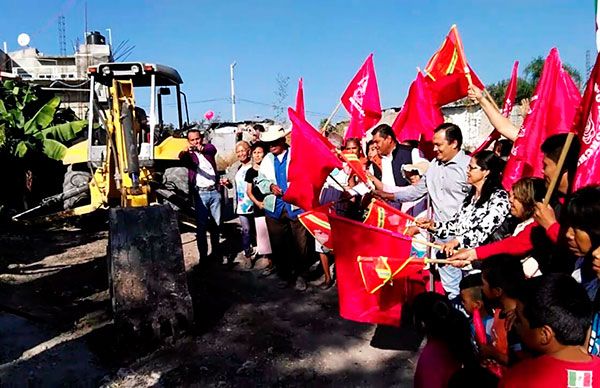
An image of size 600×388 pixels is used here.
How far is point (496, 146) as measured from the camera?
21.4 feet

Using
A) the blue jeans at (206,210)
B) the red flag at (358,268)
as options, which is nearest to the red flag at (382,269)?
the red flag at (358,268)

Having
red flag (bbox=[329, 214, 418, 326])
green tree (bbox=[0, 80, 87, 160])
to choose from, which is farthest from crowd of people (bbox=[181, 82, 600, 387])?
green tree (bbox=[0, 80, 87, 160])

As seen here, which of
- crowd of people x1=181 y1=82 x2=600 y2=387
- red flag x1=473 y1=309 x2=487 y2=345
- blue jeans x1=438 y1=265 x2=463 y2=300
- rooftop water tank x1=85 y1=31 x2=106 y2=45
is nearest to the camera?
crowd of people x1=181 y1=82 x2=600 y2=387

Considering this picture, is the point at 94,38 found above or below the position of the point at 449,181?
above

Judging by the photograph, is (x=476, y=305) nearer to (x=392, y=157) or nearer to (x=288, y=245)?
(x=392, y=157)

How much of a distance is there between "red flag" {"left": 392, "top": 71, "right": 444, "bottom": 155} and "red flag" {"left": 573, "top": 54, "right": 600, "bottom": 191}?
9.76 feet

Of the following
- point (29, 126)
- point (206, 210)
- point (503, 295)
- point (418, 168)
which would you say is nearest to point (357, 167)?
point (418, 168)

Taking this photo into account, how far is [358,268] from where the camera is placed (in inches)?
154

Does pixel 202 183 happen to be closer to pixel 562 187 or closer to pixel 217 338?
pixel 217 338

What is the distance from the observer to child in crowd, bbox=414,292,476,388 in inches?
95.7

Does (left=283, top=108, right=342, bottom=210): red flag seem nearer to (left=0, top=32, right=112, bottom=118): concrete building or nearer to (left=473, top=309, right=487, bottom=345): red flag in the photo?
(left=473, top=309, right=487, bottom=345): red flag

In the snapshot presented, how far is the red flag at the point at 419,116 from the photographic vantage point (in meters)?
6.08

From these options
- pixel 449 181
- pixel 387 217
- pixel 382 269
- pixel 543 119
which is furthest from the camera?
pixel 387 217

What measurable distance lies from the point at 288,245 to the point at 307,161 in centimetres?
190
